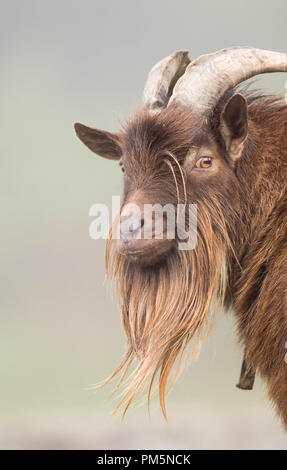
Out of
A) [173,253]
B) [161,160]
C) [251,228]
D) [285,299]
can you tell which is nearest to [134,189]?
[161,160]

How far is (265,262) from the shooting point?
292 centimetres

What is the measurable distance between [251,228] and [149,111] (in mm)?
816

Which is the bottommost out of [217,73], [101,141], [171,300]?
[171,300]

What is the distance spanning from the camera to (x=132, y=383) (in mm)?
2945

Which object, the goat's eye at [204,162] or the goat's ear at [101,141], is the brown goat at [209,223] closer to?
the goat's eye at [204,162]

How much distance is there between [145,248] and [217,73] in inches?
39.4

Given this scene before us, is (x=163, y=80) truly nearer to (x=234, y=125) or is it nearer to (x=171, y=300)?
(x=234, y=125)

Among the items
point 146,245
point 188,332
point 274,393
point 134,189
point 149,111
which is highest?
point 149,111

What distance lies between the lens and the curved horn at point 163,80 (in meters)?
3.11

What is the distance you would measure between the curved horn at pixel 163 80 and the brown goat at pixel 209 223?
59mm

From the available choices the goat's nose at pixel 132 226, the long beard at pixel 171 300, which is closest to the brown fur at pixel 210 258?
the long beard at pixel 171 300

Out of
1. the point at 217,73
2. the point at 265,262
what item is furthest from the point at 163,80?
the point at 265,262

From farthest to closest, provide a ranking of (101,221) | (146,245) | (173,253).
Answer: (101,221) → (173,253) → (146,245)

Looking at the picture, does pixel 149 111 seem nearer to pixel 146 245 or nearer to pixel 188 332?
pixel 146 245
